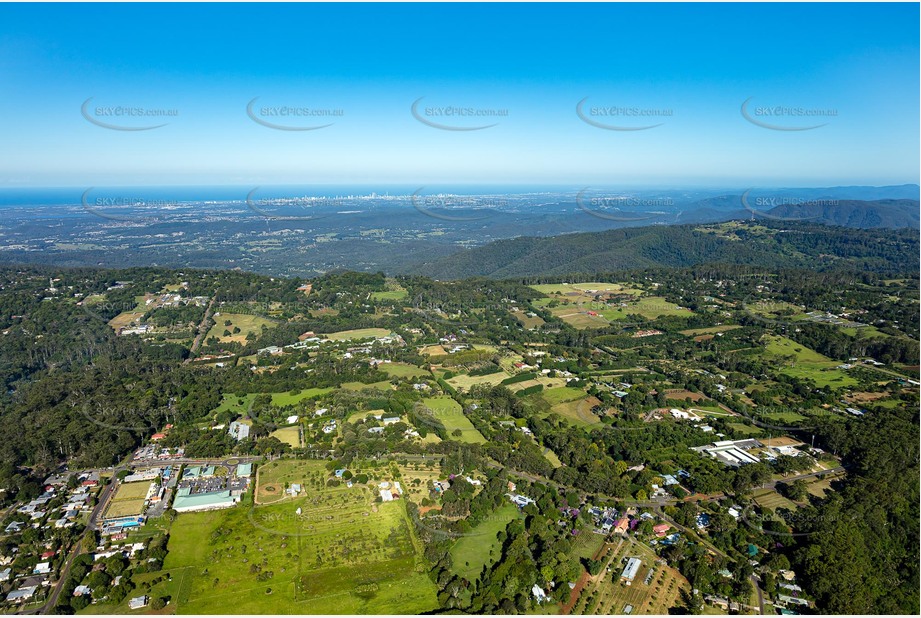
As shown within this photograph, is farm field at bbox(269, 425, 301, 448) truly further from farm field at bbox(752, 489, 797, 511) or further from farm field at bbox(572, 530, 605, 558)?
farm field at bbox(752, 489, 797, 511)

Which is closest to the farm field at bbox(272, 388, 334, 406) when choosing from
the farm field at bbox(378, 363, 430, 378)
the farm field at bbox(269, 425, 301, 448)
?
the farm field at bbox(269, 425, 301, 448)

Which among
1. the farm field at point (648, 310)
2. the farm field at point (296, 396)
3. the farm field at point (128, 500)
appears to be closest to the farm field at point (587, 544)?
the farm field at point (128, 500)

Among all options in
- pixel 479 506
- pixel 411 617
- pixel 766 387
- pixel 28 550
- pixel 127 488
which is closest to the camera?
pixel 411 617

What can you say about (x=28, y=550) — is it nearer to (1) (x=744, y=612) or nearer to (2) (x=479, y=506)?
(2) (x=479, y=506)

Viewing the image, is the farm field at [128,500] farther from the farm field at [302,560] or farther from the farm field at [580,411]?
the farm field at [580,411]

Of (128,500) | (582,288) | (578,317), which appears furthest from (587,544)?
(582,288)

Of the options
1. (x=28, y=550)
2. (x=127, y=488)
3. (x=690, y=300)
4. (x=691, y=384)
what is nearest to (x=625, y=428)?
(x=691, y=384)
